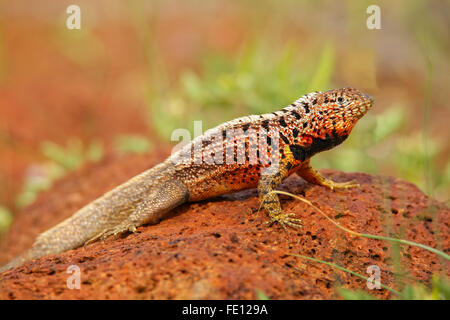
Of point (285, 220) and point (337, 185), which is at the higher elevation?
point (337, 185)

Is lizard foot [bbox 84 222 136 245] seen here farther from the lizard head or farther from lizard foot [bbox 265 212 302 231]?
the lizard head

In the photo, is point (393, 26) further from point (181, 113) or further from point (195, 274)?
point (195, 274)

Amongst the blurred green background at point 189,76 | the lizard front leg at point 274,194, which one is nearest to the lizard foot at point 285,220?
the lizard front leg at point 274,194

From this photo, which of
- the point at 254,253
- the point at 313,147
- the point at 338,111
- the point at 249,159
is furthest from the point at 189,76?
the point at 254,253

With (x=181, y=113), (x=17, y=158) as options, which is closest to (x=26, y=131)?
(x=17, y=158)

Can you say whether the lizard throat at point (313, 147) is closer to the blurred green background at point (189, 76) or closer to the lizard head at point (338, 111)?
the lizard head at point (338, 111)

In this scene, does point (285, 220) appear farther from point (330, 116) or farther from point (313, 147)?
point (330, 116)
